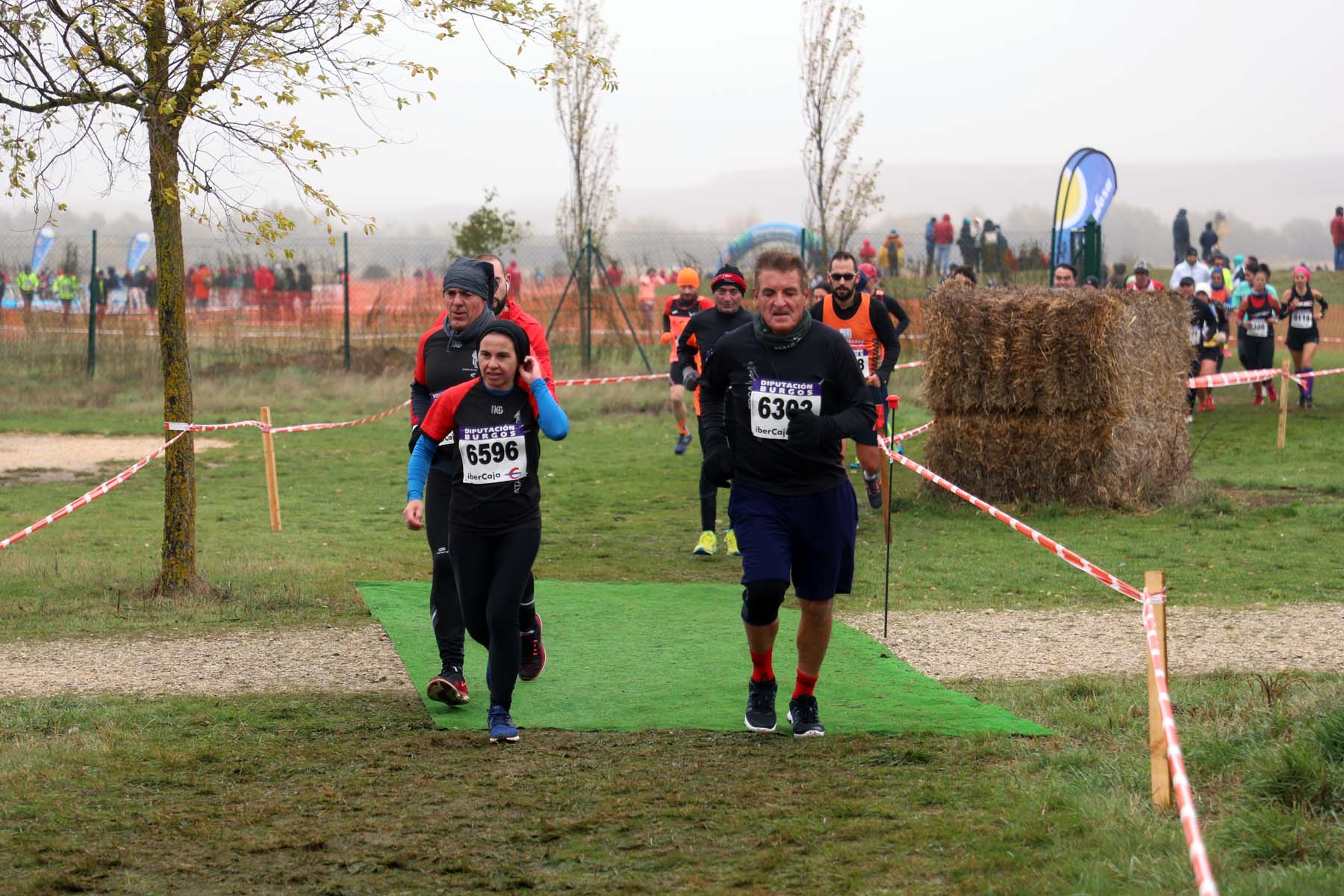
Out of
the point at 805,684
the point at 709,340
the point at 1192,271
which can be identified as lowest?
the point at 805,684

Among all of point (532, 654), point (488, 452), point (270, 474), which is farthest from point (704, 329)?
point (488, 452)

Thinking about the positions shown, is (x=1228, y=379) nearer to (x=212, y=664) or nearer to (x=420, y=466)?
(x=212, y=664)

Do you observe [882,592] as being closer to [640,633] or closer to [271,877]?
[640,633]

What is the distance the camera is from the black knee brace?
6.02 meters

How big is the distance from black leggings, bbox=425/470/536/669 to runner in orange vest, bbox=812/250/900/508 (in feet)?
16.3

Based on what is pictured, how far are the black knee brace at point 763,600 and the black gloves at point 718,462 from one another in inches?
17.0

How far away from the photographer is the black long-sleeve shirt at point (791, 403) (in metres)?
6.00

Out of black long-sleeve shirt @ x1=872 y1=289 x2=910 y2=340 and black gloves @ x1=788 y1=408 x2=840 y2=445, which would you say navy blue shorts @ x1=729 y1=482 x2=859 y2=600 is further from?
black long-sleeve shirt @ x1=872 y1=289 x2=910 y2=340

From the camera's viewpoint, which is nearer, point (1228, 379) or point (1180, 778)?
point (1180, 778)

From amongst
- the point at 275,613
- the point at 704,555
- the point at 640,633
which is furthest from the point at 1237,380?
the point at 275,613

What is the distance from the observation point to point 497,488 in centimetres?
625

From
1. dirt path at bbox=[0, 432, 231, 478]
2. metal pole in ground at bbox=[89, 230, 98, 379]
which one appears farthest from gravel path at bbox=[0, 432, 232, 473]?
metal pole in ground at bbox=[89, 230, 98, 379]

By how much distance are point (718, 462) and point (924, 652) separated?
8.50 feet

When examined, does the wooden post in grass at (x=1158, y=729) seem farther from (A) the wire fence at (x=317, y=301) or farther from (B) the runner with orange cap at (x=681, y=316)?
(A) the wire fence at (x=317, y=301)
